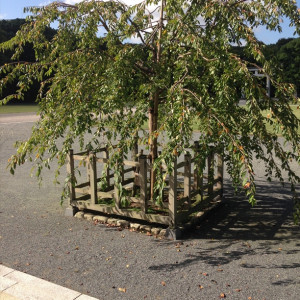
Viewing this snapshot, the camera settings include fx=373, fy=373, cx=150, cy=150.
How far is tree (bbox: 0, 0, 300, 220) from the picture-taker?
13.9 ft

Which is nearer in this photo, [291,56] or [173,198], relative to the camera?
[173,198]


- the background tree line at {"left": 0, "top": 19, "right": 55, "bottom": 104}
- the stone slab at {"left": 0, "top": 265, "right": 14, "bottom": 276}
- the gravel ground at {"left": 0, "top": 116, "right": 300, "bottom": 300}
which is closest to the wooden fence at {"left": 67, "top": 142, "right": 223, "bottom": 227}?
the gravel ground at {"left": 0, "top": 116, "right": 300, "bottom": 300}

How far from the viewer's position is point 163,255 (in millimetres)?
4398

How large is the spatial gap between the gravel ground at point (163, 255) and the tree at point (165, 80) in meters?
0.84

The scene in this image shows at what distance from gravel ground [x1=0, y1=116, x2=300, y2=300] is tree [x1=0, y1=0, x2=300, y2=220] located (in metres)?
0.84

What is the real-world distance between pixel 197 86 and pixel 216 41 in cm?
74

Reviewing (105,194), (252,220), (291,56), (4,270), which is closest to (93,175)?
(105,194)

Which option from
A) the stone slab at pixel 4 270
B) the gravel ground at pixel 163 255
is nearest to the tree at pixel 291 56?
the gravel ground at pixel 163 255

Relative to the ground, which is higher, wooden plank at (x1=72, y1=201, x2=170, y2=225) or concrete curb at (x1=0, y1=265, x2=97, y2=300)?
wooden plank at (x1=72, y1=201, x2=170, y2=225)

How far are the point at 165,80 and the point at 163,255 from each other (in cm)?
231

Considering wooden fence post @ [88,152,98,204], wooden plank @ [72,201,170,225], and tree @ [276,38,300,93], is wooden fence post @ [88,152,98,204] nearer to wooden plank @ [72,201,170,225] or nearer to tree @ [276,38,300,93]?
wooden plank @ [72,201,170,225]

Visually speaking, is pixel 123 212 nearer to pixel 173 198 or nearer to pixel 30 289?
pixel 173 198

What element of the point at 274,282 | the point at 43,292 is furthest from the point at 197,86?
the point at 43,292

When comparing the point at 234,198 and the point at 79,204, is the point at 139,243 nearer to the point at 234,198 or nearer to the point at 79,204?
the point at 79,204
